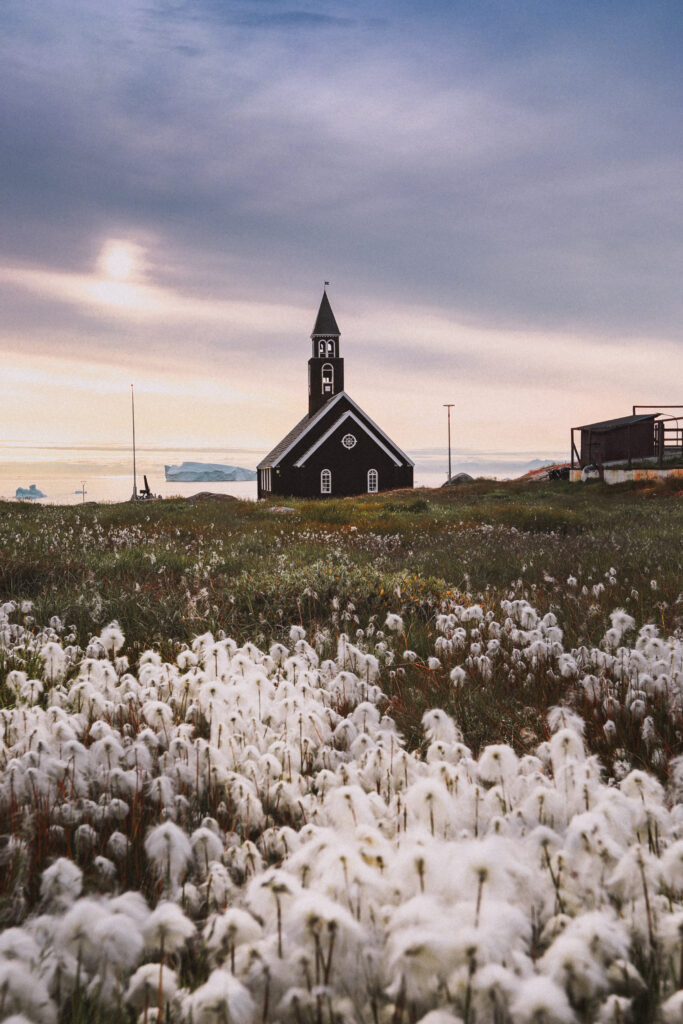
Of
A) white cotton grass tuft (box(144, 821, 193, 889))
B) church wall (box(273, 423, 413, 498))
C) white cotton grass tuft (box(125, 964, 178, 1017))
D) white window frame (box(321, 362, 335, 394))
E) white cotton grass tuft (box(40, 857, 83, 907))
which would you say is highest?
white window frame (box(321, 362, 335, 394))

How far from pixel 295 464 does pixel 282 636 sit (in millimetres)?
42866

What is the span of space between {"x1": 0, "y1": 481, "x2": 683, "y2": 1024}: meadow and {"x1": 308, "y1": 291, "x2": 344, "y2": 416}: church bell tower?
1888 inches

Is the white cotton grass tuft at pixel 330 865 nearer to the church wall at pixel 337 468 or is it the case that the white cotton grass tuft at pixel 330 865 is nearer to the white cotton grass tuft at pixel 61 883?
the white cotton grass tuft at pixel 61 883

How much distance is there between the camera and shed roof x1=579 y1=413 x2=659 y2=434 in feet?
165

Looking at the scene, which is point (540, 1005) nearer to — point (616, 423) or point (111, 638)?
point (111, 638)

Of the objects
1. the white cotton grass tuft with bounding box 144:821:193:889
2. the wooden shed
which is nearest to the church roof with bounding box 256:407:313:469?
the wooden shed

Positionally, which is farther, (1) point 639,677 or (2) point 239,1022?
(1) point 639,677

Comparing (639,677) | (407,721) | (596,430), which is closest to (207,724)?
(407,721)

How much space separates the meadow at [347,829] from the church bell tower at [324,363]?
47944 mm

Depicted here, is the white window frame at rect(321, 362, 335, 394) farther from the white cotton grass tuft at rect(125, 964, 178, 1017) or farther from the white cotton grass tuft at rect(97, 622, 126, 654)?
the white cotton grass tuft at rect(125, 964, 178, 1017)

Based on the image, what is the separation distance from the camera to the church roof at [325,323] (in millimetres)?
54906

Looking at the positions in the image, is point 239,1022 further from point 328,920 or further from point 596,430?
point 596,430

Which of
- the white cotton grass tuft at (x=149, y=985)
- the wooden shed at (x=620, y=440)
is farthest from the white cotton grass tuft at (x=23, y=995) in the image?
the wooden shed at (x=620, y=440)

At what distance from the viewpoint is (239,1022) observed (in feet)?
5.55
